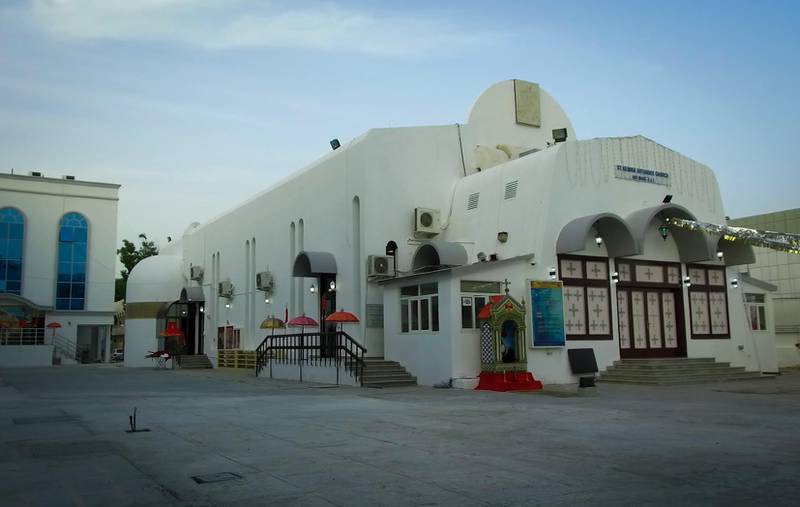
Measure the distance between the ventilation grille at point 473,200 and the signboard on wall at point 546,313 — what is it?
431cm

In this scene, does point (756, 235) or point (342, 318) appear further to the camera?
point (342, 318)

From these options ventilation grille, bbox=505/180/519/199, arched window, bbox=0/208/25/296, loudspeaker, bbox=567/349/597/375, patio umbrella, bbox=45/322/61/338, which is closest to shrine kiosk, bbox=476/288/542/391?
loudspeaker, bbox=567/349/597/375

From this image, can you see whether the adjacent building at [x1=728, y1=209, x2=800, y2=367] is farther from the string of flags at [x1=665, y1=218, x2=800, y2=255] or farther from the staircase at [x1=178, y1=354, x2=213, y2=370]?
the staircase at [x1=178, y1=354, x2=213, y2=370]

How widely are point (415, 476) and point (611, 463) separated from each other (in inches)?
82.9

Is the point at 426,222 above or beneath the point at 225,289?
above

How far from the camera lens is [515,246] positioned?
2052 centimetres

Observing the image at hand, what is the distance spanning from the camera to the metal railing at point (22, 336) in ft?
142

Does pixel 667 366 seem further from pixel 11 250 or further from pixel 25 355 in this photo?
pixel 11 250

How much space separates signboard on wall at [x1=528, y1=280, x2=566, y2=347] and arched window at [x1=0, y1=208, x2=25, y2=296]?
137 feet

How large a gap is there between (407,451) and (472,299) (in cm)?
1091

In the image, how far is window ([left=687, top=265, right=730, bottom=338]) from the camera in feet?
73.6

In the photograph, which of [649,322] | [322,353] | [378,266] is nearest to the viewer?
[649,322]

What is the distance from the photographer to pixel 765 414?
11.4 metres

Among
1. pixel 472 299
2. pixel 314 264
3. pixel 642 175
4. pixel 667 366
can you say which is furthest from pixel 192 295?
pixel 667 366
